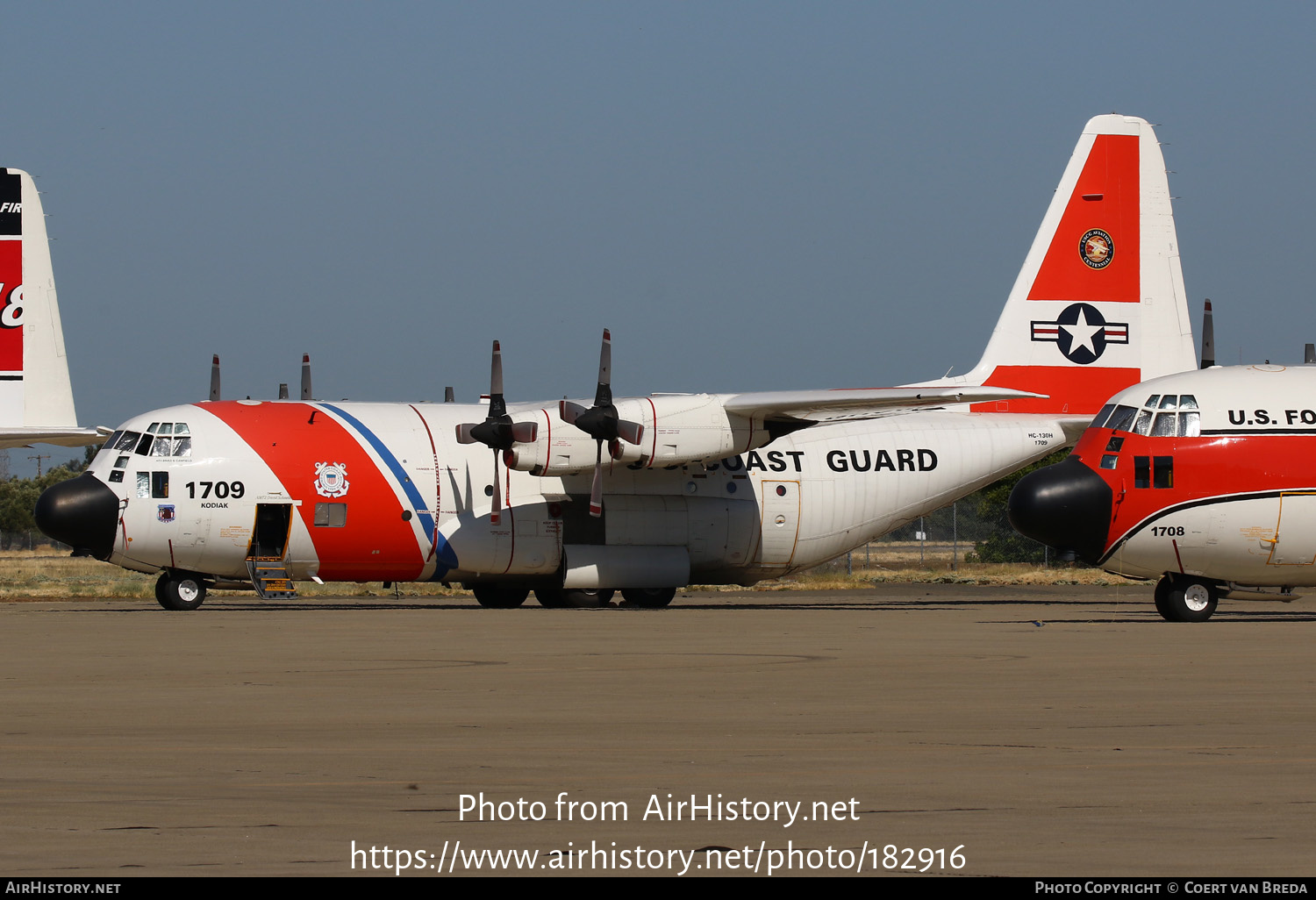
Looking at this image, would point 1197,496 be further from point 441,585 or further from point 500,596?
point 441,585

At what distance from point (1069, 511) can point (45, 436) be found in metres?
18.4

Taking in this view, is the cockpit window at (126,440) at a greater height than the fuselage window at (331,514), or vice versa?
the cockpit window at (126,440)

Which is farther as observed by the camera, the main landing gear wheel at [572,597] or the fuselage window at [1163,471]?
the main landing gear wheel at [572,597]

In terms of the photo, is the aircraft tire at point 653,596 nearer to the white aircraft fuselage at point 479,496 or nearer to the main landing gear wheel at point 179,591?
the white aircraft fuselage at point 479,496

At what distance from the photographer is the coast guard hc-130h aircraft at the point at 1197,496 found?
24469 mm

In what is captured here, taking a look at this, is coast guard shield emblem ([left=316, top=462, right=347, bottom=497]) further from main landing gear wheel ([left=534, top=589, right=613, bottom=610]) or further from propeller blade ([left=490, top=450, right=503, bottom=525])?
main landing gear wheel ([left=534, top=589, right=613, bottom=610])

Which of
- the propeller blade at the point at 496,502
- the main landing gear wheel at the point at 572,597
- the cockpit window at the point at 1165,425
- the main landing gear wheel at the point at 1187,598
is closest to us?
the cockpit window at the point at 1165,425

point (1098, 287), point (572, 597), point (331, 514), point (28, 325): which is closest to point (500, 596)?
point (572, 597)

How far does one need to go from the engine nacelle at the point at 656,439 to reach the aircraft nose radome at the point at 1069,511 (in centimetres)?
641

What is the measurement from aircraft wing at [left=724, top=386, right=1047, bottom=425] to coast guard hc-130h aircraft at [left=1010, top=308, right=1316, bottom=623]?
356cm

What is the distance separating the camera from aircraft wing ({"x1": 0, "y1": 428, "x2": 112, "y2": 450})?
30.5 m

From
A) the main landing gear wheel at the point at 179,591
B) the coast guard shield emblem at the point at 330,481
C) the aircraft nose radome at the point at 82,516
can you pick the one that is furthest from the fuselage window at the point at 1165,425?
the aircraft nose radome at the point at 82,516

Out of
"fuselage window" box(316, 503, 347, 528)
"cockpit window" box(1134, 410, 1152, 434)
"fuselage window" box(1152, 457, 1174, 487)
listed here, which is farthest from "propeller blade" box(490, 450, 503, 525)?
"fuselage window" box(1152, 457, 1174, 487)
